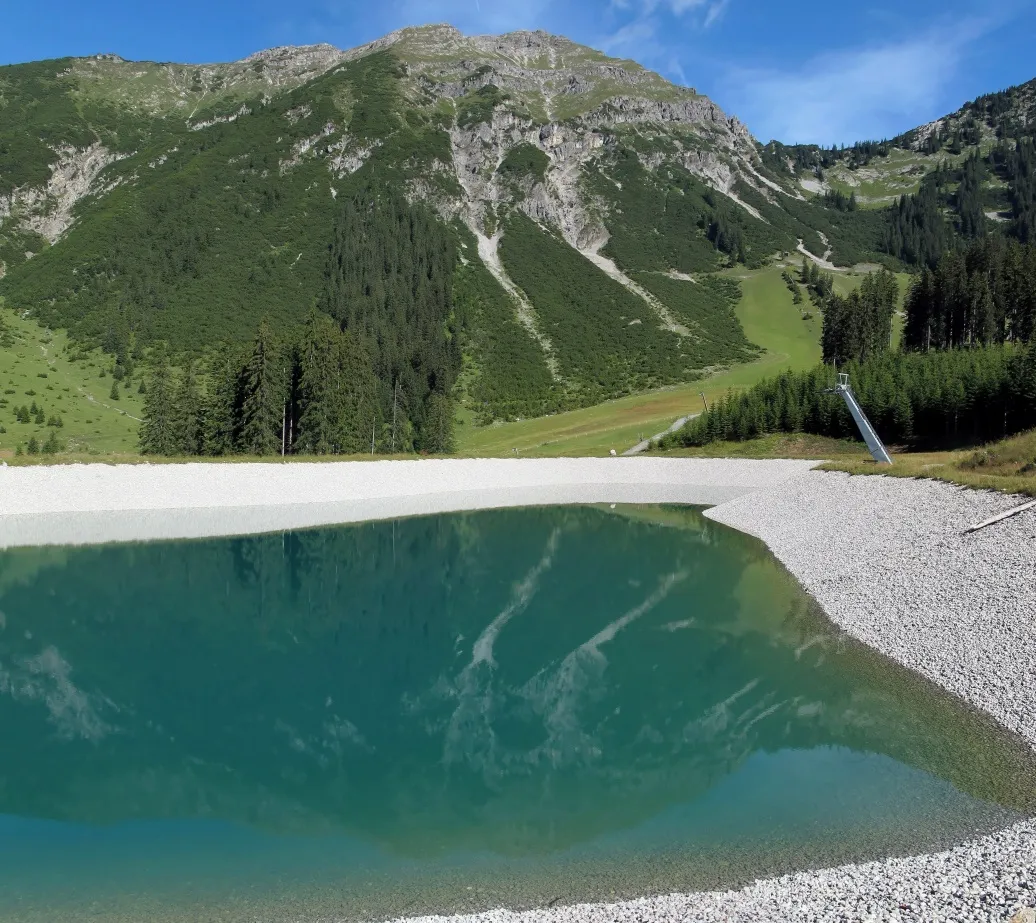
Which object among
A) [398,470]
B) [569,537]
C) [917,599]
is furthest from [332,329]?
[917,599]

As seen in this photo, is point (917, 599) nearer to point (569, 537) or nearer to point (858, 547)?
point (858, 547)

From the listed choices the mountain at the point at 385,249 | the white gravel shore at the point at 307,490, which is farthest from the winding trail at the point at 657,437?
the mountain at the point at 385,249

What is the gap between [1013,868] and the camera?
8.44m

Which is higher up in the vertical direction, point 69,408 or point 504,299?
point 504,299

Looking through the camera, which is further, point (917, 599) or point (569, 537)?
point (569, 537)

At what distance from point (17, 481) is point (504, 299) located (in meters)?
108

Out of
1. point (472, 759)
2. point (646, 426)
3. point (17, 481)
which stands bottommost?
point (472, 759)

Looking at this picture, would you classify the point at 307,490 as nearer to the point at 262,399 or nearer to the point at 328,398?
the point at 262,399

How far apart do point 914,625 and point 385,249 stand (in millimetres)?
135917

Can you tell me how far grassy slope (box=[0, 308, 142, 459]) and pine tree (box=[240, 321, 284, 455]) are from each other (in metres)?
14.9

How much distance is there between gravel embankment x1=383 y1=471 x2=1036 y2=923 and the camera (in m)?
8.05

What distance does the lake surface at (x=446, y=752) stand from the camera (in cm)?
940

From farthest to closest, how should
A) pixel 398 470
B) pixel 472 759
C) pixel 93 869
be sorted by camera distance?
1. pixel 398 470
2. pixel 472 759
3. pixel 93 869

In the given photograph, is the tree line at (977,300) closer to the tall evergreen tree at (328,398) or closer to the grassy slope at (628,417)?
the grassy slope at (628,417)
